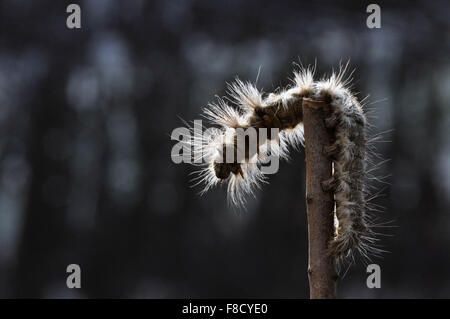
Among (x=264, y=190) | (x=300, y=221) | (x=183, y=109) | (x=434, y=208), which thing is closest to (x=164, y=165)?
(x=183, y=109)

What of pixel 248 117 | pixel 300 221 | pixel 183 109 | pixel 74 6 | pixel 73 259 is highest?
pixel 74 6

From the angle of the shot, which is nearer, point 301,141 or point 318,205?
point 318,205

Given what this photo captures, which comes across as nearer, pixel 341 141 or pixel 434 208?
pixel 341 141

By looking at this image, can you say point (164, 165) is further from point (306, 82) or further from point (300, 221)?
point (306, 82)
